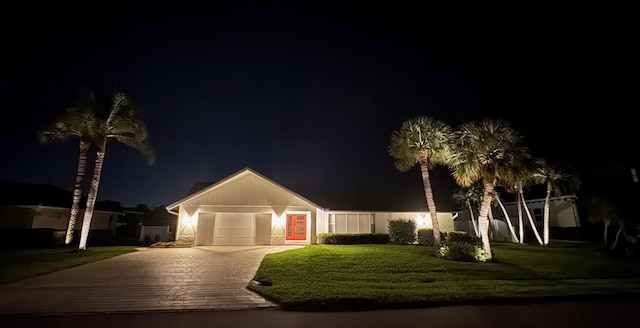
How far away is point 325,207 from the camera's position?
21.8 m

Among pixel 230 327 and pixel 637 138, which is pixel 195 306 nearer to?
pixel 230 327

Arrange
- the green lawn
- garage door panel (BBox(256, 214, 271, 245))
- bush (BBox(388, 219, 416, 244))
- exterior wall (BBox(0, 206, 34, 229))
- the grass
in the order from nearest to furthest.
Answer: the green lawn, the grass, garage door panel (BBox(256, 214, 271, 245)), exterior wall (BBox(0, 206, 34, 229)), bush (BBox(388, 219, 416, 244))

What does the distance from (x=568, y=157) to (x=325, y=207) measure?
810 inches

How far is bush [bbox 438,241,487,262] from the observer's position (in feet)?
42.0

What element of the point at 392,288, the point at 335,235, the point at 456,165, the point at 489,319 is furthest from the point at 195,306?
the point at 335,235

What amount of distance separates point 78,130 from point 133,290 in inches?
565

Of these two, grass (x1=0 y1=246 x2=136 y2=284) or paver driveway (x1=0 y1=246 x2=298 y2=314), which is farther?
grass (x1=0 y1=246 x2=136 y2=284)

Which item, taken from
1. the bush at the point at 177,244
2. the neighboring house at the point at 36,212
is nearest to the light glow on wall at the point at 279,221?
the bush at the point at 177,244

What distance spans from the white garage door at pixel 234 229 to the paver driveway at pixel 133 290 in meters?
8.44

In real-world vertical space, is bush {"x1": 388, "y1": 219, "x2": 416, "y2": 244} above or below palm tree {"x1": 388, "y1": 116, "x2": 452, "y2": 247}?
below

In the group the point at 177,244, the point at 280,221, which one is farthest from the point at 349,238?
the point at 177,244

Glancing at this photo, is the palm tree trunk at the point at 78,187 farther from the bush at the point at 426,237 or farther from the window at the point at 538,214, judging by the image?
the window at the point at 538,214

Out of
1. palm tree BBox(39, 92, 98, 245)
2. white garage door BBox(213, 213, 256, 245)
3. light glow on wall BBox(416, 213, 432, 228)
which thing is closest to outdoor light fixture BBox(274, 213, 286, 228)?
white garage door BBox(213, 213, 256, 245)

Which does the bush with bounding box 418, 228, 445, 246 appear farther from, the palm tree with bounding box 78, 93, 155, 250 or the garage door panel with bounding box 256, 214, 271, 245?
the palm tree with bounding box 78, 93, 155, 250
